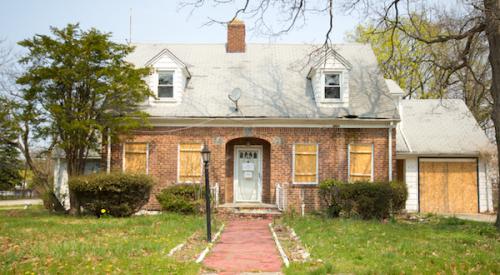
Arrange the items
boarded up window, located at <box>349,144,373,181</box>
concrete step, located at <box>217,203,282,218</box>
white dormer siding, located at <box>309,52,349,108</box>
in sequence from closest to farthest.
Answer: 1. concrete step, located at <box>217,203,282,218</box>
2. boarded up window, located at <box>349,144,373,181</box>
3. white dormer siding, located at <box>309,52,349,108</box>

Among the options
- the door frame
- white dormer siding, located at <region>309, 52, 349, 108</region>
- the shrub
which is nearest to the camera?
the shrub

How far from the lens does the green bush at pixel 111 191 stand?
1524 cm

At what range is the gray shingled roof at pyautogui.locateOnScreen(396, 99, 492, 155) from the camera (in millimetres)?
21156

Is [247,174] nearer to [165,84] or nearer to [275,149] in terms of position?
[275,149]

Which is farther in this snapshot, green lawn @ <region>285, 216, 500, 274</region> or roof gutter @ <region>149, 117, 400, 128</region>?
roof gutter @ <region>149, 117, 400, 128</region>

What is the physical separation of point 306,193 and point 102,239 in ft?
31.4

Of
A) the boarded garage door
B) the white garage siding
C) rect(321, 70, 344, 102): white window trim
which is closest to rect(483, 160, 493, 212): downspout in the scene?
the white garage siding

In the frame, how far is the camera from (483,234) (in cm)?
1220

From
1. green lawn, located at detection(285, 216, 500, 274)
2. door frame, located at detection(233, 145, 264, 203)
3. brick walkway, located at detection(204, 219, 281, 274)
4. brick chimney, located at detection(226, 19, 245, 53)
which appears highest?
brick chimney, located at detection(226, 19, 245, 53)

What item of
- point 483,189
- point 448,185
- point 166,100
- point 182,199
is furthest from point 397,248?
point 483,189

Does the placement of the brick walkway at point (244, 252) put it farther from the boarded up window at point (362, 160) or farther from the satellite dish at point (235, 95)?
the boarded up window at point (362, 160)

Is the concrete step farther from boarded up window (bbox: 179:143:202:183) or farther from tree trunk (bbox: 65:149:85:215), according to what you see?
tree trunk (bbox: 65:149:85:215)

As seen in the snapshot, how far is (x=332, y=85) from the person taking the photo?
64.1 ft

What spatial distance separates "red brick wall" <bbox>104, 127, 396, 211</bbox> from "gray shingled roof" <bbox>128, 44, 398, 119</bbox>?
68cm
